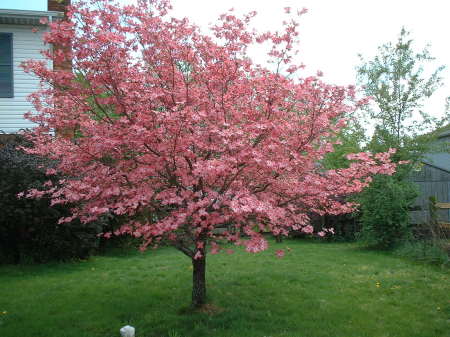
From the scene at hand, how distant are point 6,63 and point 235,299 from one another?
9453 millimetres

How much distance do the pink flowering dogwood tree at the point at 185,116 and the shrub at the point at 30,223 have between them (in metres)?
3.58

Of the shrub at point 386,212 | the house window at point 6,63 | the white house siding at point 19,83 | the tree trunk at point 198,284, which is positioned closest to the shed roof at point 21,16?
the white house siding at point 19,83

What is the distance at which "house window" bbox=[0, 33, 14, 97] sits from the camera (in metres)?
11.2

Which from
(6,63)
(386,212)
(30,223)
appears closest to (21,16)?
(6,63)

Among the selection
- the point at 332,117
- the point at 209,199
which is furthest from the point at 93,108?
the point at 332,117

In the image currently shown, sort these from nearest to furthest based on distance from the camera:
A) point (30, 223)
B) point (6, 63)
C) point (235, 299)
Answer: point (235, 299) < point (30, 223) < point (6, 63)

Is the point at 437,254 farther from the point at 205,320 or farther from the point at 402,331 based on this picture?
the point at 205,320

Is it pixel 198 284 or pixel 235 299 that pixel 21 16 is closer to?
pixel 198 284

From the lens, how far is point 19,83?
11.2 meters

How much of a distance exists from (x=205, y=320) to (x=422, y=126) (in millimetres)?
10243

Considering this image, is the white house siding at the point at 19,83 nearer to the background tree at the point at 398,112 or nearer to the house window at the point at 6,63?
the house window at the point at 6,63

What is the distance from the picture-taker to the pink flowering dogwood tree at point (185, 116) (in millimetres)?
4508

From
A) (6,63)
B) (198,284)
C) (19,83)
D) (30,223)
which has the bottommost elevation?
(198,284)

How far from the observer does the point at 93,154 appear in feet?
16.0
